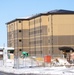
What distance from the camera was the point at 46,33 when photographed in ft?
361

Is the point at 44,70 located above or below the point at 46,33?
below

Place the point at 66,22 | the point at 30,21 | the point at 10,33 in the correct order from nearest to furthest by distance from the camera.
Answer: the point at 66,22 < the point at 30,21 < the point at 10,33

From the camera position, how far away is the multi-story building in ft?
344

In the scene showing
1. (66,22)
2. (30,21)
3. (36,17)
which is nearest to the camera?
(66,22)

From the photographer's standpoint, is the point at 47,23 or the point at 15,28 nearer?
the point at 47,23

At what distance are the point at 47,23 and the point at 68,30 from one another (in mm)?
8821

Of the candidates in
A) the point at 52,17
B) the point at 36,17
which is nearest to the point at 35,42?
the point at 36,17

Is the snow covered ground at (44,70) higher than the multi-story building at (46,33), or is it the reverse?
the multi-story building at (46,33)

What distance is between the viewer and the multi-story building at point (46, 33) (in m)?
105

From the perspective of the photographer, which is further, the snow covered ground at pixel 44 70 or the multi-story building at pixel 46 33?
the multi-story building at pixel 46 33

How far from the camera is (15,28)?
436 ft

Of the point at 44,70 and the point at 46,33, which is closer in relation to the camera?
the point at 44,70

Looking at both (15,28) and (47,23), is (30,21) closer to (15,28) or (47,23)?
(15,28)

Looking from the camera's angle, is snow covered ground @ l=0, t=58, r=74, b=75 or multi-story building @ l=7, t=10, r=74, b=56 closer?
snow covered ground @ l=0, t=58, r=74, b=75
